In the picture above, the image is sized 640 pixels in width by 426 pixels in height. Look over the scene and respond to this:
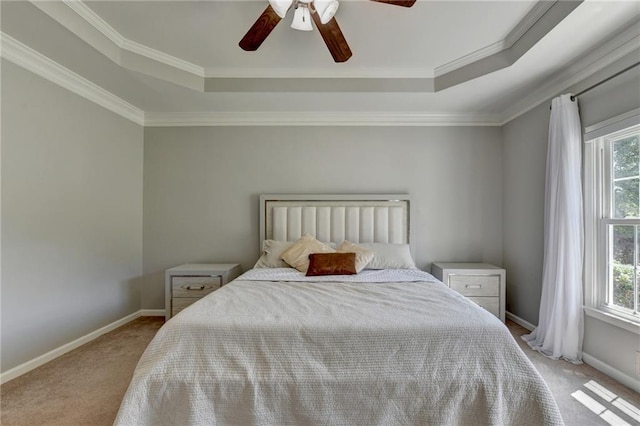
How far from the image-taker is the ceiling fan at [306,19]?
5.57 ft

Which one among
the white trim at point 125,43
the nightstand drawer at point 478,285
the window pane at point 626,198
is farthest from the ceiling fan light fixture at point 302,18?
the nightstand drawer at point 478,285

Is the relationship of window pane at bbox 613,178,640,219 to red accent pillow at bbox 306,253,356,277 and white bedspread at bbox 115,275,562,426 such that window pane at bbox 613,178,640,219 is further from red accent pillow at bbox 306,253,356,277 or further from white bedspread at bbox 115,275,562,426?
red accent pillow at bbox 306,253,356,277

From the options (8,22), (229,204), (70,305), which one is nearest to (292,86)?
(229,204)

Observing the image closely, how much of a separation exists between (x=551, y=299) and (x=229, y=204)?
350 centimetres

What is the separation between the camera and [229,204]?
3.67 m

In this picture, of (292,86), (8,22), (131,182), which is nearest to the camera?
(8,22)

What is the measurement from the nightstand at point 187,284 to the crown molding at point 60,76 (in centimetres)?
194

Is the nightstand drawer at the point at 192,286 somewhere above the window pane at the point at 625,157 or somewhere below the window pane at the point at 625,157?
below

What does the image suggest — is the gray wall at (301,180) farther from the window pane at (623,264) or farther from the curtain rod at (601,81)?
the window pane at (623,264)

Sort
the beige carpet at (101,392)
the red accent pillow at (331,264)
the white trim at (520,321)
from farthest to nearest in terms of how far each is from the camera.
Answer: the white trim at (520,321), the red accent pillow at (331,264), the beige carpet at (101,392)

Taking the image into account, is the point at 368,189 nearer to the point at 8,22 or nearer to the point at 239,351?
the point at 239,351

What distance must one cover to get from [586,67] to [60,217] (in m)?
4.75

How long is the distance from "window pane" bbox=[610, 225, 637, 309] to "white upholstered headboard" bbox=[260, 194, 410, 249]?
5.85 feet

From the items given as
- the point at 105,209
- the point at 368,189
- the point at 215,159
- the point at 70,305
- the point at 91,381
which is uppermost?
the point at 215,159
